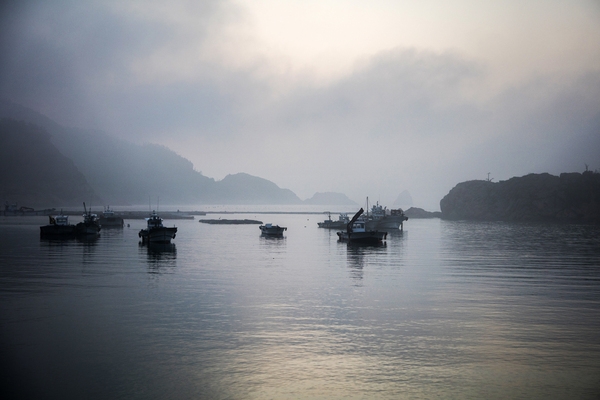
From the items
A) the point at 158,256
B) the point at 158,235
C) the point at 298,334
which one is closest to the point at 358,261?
the point at 158,256

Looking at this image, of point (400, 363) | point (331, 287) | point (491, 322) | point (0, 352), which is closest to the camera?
point (400, 363)

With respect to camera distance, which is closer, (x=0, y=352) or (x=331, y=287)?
(x=0, y=352)

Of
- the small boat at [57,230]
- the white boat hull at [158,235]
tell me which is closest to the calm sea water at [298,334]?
the white boat hull at [158,235]

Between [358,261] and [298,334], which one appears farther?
[358,261]

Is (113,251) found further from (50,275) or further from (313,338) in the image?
(313,338)

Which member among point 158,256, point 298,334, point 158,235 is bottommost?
point 298,334

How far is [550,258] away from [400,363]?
1956 inches

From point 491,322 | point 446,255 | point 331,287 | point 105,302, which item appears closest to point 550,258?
point 446,255

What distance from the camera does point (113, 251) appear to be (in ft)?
220

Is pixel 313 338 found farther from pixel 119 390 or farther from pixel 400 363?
pixel 119 390

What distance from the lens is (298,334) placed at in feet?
72.9

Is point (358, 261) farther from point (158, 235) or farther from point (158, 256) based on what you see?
point (158, 235)

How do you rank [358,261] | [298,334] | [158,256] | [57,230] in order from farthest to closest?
[57,230] → [158,256] → [358,261] → [298,334]

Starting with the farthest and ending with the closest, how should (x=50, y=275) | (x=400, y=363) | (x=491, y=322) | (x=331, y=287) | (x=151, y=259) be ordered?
1. (x=151, y=259)
2. (x=50, y=275)
3. (x=331, y=287)
4. (x=491, y=322)
5. (x=400, y=363)
